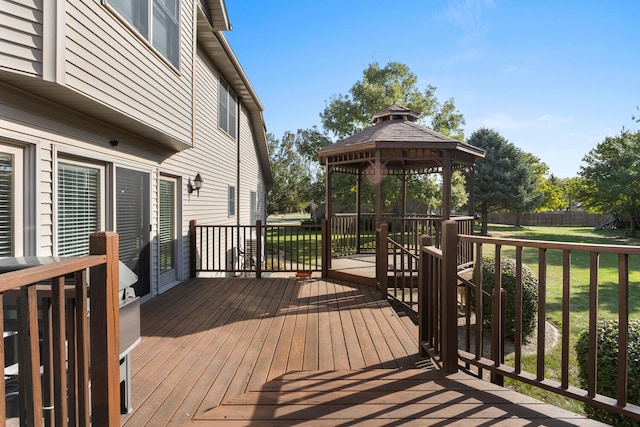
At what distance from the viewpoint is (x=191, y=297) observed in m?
5.06

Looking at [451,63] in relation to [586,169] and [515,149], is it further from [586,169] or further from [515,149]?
[586,169]

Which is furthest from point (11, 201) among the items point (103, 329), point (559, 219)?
point (559, 219)

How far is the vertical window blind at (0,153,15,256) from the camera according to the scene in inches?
109

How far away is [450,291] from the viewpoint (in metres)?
2.44

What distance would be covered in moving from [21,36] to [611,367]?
17.1ft

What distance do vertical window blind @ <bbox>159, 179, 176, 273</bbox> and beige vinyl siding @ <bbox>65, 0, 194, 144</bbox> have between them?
106 centimetres

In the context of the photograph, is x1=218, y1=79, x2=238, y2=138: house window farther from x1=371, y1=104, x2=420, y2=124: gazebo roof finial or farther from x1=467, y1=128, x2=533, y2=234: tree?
x1=467, y1=128, x2=533, y2=234: tree

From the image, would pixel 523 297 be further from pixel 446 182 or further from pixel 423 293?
pixel 423 293

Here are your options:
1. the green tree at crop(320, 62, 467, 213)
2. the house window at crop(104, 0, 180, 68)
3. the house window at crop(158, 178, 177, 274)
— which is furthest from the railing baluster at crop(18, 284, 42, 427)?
the green tree at crop(320, 62, 467, 213)

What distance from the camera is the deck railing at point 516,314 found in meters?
1.77

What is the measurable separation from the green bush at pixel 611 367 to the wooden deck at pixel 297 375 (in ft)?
2.41

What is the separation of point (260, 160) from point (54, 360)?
13901 millimetres

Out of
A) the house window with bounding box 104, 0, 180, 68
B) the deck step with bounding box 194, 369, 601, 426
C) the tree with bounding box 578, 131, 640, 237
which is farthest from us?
the tree with bounding box 578, 131, 640, 237

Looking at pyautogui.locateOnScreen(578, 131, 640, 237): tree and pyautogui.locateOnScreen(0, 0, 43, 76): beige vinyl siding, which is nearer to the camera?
pyautogui.locateOnScreen(0, 0, 43, 76): beige vinyl siding
